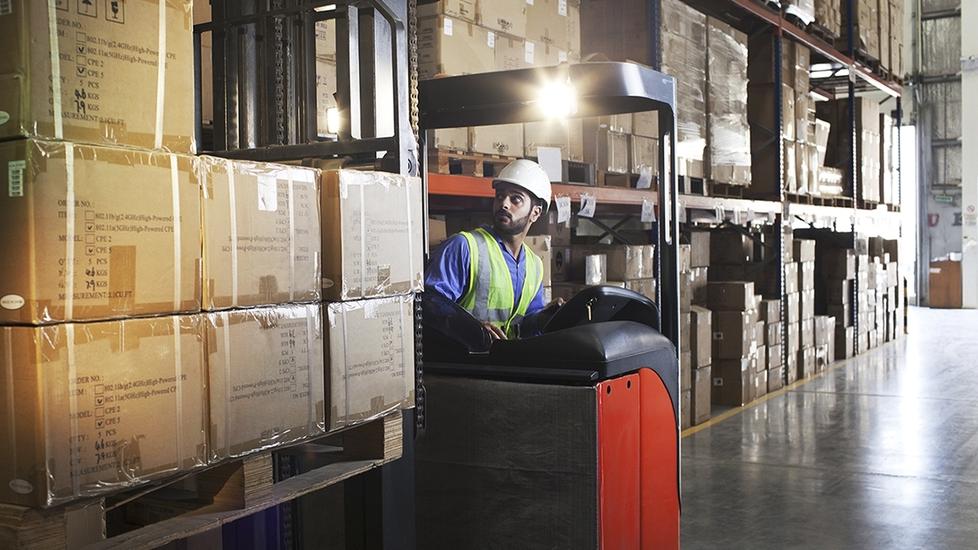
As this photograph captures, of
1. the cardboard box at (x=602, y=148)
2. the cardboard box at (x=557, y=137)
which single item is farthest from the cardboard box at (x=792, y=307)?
the cardboard box at (x=557, y=137)

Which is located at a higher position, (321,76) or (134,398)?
(321,76)

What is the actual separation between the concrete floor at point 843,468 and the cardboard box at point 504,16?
281 cm

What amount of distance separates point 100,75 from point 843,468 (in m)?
5.49

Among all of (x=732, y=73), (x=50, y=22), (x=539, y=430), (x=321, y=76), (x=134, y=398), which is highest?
(x=732, y=73)

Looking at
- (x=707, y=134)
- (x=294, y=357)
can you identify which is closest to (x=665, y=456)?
(x=294, y=357)

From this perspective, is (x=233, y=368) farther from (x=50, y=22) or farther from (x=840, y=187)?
(x=840, y=187)

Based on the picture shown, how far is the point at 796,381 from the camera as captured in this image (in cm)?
983

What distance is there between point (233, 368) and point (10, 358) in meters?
0.47

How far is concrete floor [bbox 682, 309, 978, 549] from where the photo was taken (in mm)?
4875

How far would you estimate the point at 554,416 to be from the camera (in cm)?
313

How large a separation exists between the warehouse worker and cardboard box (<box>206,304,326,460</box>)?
1.94 metres

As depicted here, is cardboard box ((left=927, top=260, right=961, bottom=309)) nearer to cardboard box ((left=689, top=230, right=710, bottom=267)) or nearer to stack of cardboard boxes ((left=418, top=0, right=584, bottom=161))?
cardboard box ((left=689, top=230, right=710, bottom=267))

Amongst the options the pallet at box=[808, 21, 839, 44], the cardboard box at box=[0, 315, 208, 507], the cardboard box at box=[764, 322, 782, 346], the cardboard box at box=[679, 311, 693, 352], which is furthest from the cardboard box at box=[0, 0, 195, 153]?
the pallet at box=[808, 21, 839, 44]

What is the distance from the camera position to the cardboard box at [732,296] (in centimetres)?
834
